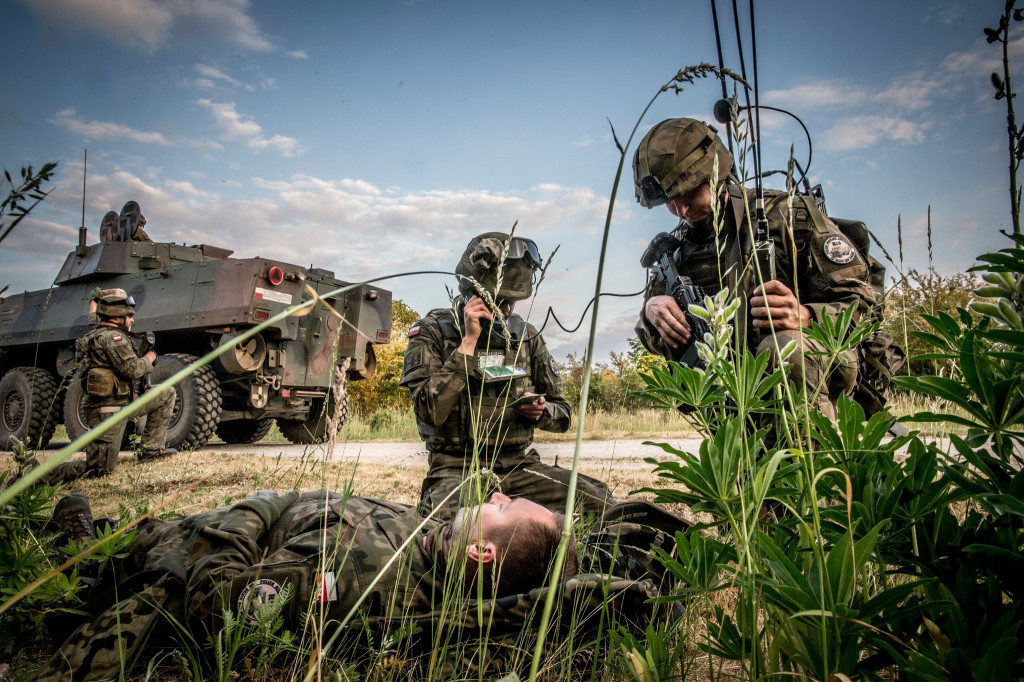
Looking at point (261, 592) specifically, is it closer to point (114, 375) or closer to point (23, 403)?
point (114, 375)

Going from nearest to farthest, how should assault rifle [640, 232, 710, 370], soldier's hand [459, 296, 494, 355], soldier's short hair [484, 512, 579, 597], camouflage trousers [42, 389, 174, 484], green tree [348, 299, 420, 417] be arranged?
soldier's short hair [484, 512, 579, 597] → assault rifle [640, 232, 710, 370] → soldier's hand [459, 296, 494, 355] → camouflage trousers [42, 389, 174, 484] → green tree [348, 299, 420, 417]

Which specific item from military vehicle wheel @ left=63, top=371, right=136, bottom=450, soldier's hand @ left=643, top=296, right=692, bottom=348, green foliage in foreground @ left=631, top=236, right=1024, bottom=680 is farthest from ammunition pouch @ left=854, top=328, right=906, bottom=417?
military vehicle wheel @ left=63, top=371, right=136, bottom=450

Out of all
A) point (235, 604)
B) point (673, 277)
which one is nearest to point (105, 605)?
point (235, 604)

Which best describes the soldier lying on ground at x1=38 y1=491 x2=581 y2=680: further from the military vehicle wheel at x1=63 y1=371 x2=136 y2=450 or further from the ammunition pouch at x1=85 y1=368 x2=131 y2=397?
the military vehicle wheel at x1=63 y1=371 x2=136 y2=450

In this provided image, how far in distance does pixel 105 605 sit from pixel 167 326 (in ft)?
24.3

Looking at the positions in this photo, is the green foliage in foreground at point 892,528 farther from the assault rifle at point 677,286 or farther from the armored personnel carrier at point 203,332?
the armored personnel carrier at point 203,332

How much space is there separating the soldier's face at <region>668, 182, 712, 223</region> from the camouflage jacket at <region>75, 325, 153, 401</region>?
5251mm

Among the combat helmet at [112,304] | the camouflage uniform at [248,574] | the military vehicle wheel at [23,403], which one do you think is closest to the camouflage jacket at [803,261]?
the camouflage uniform at [248,574]

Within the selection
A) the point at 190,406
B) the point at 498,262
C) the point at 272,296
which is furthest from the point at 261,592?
the point at 272,296

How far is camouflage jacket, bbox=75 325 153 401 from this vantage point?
5543mm

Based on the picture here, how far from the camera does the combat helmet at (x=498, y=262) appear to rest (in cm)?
318

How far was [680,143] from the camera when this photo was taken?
2.70 metres

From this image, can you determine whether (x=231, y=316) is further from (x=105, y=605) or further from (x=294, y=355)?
(x=105, y=605)

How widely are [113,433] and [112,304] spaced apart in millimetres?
1330
